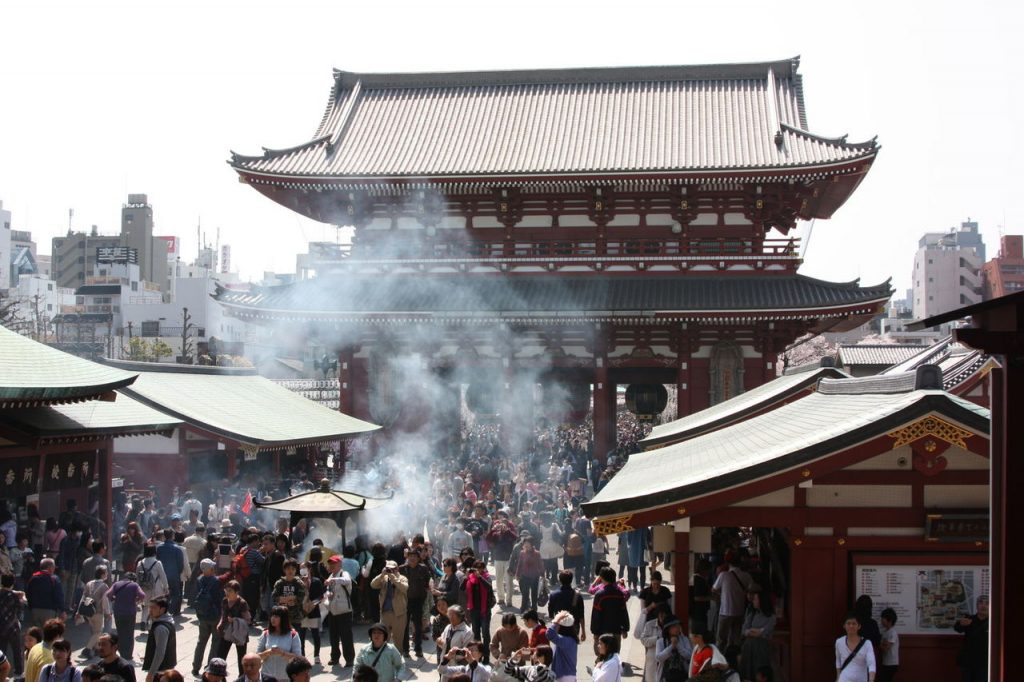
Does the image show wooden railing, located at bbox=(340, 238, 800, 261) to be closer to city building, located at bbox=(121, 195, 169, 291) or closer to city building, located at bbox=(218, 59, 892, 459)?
city building, located at bbox=(218, 59, 892, 459)

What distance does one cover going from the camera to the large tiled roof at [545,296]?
25.0 metres

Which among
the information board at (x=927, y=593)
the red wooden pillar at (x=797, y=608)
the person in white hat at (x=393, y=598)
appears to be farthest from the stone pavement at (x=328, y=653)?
the information board at (x=927, y=593)

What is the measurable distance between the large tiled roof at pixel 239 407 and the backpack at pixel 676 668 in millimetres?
13041

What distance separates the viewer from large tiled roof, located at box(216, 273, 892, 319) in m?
25.0

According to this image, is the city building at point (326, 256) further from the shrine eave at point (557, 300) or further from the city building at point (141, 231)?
the city building at point (141, 231)

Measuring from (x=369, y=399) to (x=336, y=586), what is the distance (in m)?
16.0

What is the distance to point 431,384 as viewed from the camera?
2772cm

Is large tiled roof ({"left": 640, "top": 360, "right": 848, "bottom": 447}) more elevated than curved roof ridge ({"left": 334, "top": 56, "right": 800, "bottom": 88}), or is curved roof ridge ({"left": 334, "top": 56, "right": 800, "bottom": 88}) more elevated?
curved roof ridge ({"left": 334, "top": 56, "right": 800, "bottom": 88})

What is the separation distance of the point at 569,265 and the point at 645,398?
4.17 m

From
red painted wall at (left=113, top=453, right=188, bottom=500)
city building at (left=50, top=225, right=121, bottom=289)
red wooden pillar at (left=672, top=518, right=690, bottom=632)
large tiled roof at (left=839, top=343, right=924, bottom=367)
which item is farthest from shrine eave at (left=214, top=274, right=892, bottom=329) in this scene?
city building at (left=50, top=225, right=121, bottom=289)

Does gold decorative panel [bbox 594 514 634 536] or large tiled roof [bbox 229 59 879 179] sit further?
large tiled roof [bbox 229 59 879 179]

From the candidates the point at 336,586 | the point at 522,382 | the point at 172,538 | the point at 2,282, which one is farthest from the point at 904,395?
the point at 2,282

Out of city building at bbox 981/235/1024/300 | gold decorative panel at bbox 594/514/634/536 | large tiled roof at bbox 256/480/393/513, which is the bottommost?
large tiled roof at bbox 256/480/393/513

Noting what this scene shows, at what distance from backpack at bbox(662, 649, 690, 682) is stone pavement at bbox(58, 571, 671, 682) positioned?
8.20 ft
